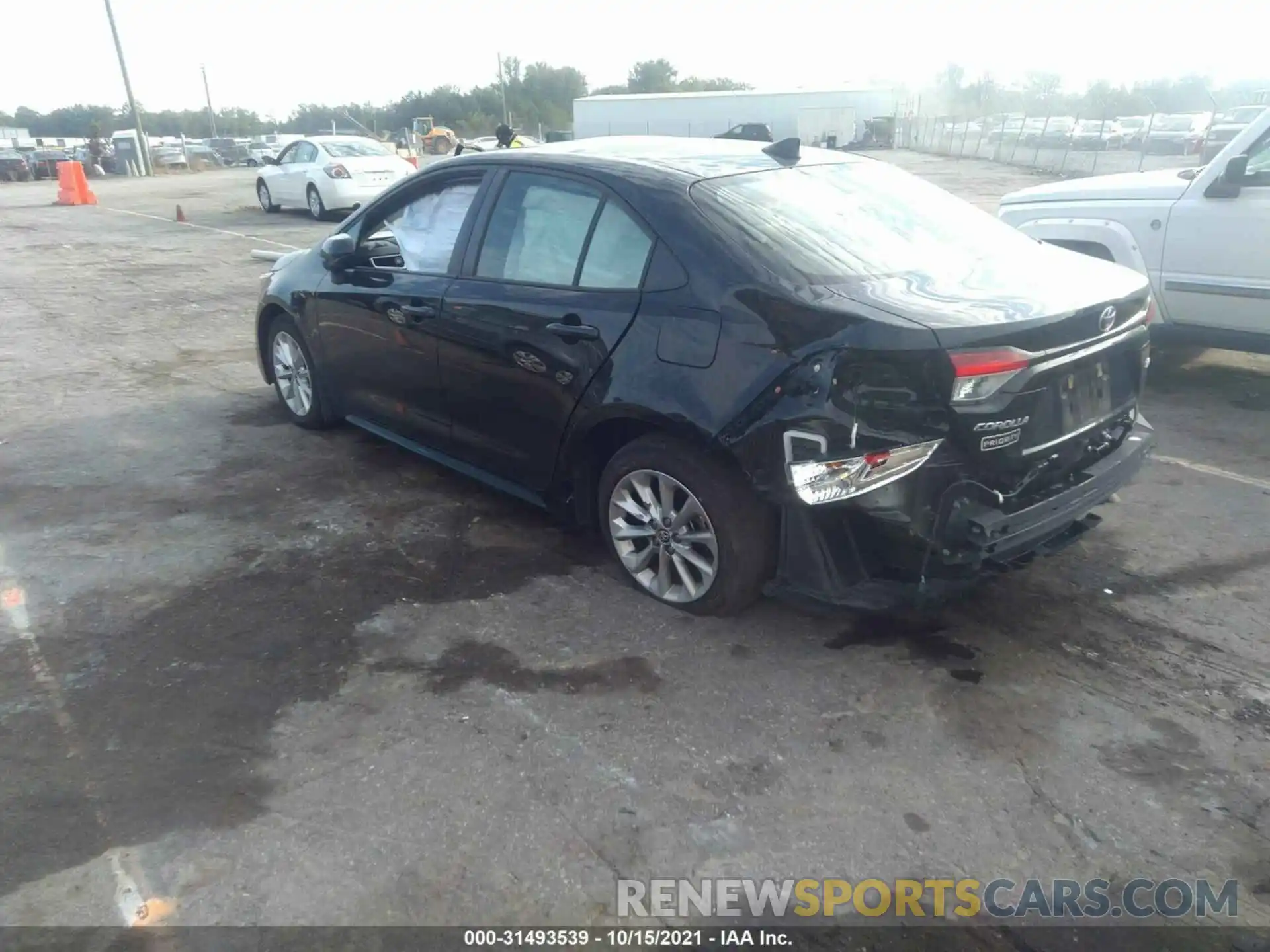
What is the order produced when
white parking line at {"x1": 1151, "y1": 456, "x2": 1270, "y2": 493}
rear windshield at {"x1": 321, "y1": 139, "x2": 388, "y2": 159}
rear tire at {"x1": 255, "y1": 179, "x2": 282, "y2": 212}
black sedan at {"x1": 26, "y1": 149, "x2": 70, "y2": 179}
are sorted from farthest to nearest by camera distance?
black sedan at {"x1": 26, "y1": 149, "x2": 70, "y2": 179} < rear tire at {"x1": 255, "y1": 179, "x2": 282, "y2": 212} < rear windshield at {"x1": 321, "y1": 139, "x2": 388, "y2": 159} < white parking line at {"x1": 1151, "y1": 456, "x2": 1270, "y2": 493}

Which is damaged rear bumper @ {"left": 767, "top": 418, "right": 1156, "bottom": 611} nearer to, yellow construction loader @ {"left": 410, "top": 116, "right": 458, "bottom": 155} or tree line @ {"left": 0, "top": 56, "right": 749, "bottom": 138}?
yellow construction loader @ {"left": 410, "top": 116, "right": 458, "bottom": 155}

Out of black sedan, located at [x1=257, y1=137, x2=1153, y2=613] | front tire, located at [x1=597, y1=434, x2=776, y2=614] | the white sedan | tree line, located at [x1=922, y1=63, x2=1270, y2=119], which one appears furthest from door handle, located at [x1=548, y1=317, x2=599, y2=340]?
tree line, located at [x1=922, y1=63, x2=1270, y2=119]

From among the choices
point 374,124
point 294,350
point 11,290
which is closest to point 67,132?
point 374,124

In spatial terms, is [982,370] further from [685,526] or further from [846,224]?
[685,526]

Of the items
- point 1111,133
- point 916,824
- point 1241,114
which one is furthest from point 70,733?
point 1111,133

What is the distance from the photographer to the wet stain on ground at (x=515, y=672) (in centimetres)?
346

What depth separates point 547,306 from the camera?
4027mm

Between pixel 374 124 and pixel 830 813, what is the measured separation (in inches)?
3624

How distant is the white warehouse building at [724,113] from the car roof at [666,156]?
47073 millimetres

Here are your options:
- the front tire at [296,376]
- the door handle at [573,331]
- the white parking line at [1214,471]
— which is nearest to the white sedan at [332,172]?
the front tire at [296,376]

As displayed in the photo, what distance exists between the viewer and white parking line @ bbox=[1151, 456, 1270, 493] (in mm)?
5137

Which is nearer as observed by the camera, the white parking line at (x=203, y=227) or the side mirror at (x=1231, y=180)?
the side mirror at (x=1231, y=180)

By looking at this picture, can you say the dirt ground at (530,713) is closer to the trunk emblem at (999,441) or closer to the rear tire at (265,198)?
the trunk emblem at (999,441)

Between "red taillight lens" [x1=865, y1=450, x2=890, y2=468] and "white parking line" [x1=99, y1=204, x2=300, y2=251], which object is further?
"white parking line" [x1=99, y1=204, x2=300, y2=251]
